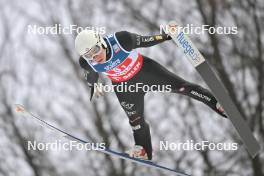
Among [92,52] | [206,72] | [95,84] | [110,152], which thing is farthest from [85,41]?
[110,152]

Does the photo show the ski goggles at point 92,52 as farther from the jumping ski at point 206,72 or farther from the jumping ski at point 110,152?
the jumping ski at point 110,152

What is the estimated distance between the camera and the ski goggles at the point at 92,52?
19.6ft

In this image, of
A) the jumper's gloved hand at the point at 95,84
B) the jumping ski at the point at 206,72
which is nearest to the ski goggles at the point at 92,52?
the jumper's gloved hand at the point at 95,84

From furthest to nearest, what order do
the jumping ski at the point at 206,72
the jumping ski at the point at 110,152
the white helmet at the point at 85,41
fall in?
the jumping ski at the point at 110,152, the jumping ski at the point at 206,72, the white helmet at the point at 85,41

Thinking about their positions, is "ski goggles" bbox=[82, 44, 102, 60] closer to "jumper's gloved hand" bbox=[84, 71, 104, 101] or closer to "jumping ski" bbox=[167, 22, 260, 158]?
"jumper's gloved hand" bbox=[84, 71, 104, 101]

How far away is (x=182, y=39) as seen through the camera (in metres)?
6.39

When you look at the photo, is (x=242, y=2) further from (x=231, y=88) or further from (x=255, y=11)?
(x=231, y=88)

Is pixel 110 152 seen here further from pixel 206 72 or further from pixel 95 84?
pixel 206 72

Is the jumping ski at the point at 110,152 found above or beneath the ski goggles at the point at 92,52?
beneath

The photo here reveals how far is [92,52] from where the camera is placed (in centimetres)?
602

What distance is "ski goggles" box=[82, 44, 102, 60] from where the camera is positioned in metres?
5.99

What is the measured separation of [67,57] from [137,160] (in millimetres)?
8352

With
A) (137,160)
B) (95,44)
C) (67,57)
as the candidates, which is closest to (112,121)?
(67,57)

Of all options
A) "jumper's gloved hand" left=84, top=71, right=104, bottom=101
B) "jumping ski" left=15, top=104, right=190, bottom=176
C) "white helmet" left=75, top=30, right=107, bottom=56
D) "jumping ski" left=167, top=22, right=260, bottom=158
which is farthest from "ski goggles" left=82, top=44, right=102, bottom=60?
"jumping ski" left=15, top=104, right=190, bottom=176
